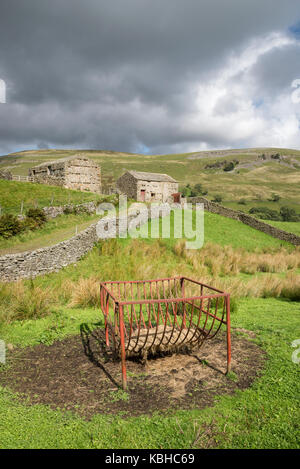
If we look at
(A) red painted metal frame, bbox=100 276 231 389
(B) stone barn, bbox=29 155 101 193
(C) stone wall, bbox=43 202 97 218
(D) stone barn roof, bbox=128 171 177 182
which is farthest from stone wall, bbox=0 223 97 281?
(D) stone barn roof, bbox=128 171 177 182

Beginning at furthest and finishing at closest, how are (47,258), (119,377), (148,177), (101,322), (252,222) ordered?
(148,177) < (252,222) < (47,258) < (101,322) < (119,377)

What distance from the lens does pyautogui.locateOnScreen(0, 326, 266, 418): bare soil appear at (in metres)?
4.09

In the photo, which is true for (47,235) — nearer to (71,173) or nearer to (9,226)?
(9,226)

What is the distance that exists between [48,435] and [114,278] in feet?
26.1

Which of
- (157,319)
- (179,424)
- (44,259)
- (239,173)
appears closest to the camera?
(179,424)

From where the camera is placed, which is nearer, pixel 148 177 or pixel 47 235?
pixel 47 235

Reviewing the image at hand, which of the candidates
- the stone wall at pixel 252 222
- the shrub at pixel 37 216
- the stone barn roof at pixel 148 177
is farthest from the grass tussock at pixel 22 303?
the stone barn roof at pixel 148 177

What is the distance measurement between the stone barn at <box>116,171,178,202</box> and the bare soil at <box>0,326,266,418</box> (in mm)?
30209

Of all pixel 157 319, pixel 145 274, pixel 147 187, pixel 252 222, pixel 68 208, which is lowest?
pixel 145 274

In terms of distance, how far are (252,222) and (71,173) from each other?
22240 millimetres

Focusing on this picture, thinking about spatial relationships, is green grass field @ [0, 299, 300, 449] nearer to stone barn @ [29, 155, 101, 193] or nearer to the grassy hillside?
stone barn @ [29, 155, 101, 193]

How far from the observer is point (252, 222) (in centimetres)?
2841

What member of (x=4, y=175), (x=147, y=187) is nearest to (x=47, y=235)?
(x=4, y=175)
